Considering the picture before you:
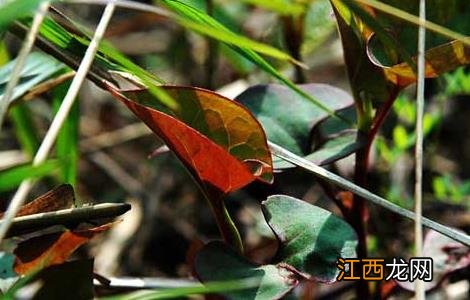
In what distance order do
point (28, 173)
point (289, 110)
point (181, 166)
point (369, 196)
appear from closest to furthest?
point (28, 173) → point (369, 196) → point (289, 110) → point (181, 166)

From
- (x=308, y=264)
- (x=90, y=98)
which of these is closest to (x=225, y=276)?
(x=308, y=264)

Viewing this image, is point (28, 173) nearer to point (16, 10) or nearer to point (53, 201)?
point (16, 10)

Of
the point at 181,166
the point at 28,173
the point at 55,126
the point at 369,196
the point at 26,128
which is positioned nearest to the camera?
the point at 28,173

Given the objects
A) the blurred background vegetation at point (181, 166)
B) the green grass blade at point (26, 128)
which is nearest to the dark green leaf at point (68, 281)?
the blurred background vegetation at point (181, 166)

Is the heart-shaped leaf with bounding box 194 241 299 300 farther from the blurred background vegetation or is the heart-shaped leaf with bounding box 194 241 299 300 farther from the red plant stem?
the blurred background vegetation

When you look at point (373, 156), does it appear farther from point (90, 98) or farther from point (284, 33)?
point (90, 98)

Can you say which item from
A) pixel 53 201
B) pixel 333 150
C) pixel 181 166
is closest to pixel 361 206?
pixel 333 150

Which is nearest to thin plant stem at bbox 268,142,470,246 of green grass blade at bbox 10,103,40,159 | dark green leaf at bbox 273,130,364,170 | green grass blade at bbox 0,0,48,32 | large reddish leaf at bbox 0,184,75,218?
dark green leaf at bbox 273,130,364,170
